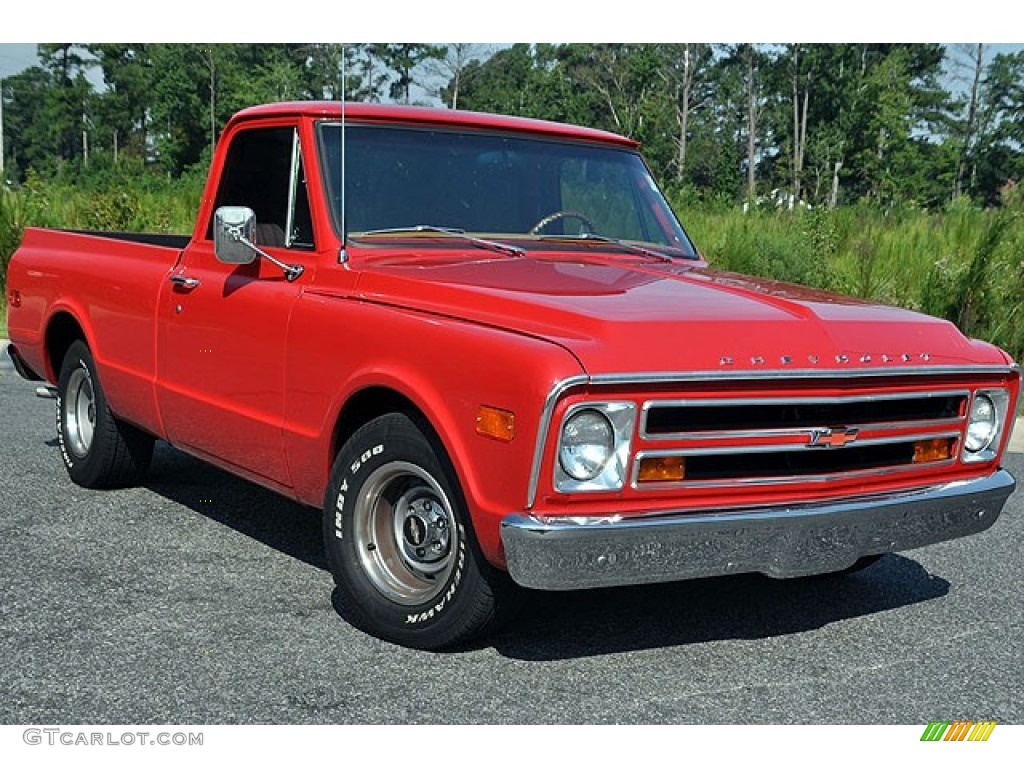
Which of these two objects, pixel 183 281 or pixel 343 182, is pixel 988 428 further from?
pixel 183 281

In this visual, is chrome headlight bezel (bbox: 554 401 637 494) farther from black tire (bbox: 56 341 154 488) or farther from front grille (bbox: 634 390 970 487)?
black tire (bbox: 56 341 154 488)

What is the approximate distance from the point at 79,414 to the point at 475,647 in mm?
3235

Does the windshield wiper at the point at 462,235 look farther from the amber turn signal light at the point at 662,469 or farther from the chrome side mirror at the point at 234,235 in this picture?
the amber turn signal light at the point at 662,469

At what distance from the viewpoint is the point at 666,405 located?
359cm

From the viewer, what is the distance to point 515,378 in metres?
3.55

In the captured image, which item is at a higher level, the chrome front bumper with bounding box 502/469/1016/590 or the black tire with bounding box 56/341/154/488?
the chrome front bumper with bounding box 502/469/1016/590

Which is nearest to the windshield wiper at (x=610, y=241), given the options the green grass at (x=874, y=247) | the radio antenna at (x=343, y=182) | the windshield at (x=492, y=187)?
the windshield at (x=492, y=187)

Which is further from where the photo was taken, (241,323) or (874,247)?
(874,247)

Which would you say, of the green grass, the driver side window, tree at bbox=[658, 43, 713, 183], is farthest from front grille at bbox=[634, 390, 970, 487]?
tree at bbox=[658, 43, 713, 183]

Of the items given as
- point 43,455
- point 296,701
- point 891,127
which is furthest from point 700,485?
point 891,127

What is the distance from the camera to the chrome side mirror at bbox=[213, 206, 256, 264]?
4.65 meters

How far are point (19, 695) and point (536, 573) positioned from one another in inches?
59.5

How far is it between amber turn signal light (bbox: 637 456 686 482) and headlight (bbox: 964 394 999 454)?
50.1 inches

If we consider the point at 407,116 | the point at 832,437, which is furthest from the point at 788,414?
the point at 407,116
